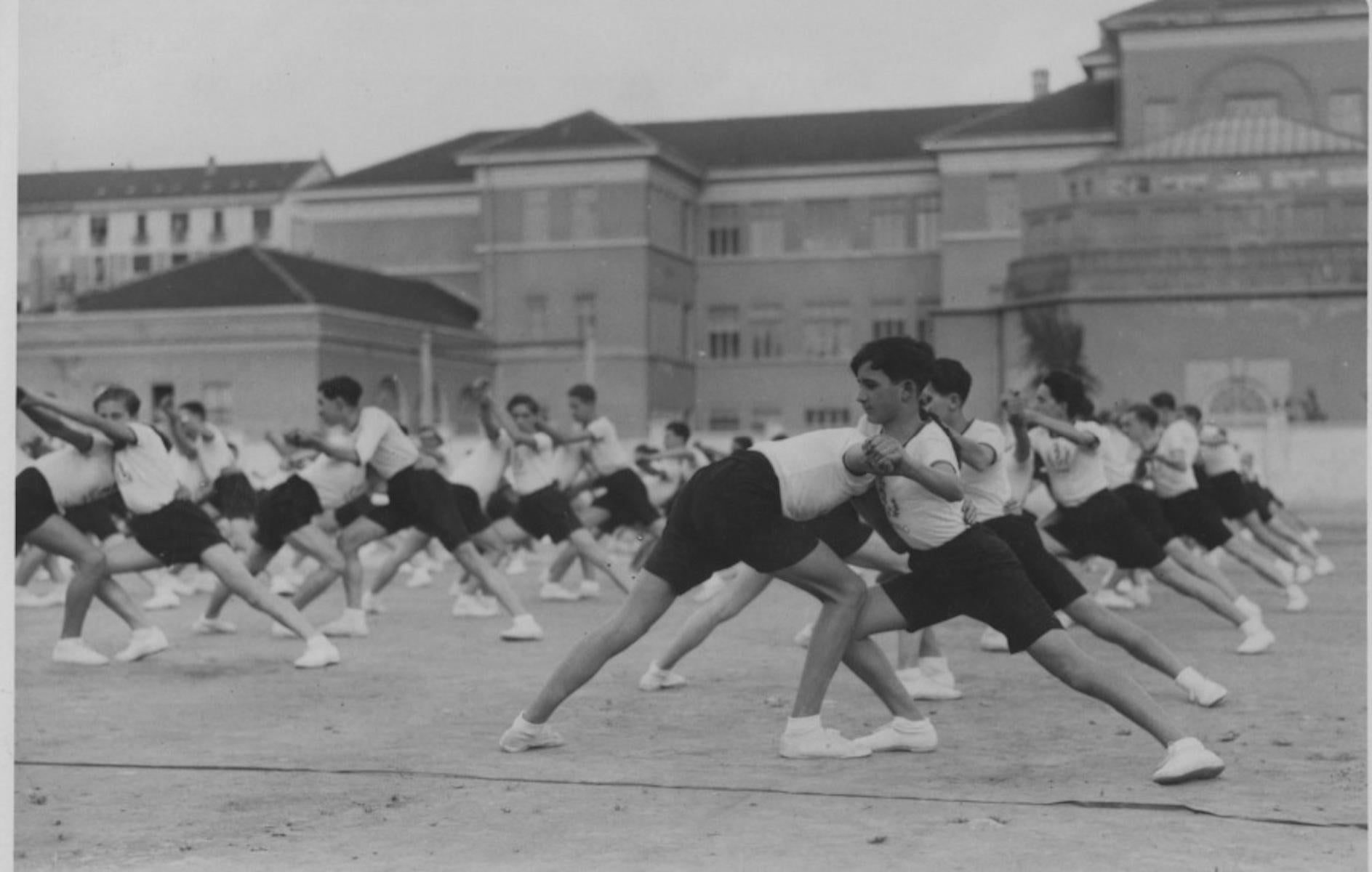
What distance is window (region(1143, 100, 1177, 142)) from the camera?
55.6 m

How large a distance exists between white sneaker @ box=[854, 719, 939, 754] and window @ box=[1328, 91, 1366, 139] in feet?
162

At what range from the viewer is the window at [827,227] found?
63500mm

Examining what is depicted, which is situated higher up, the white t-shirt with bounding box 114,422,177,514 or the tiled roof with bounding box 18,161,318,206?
the tiled roof with bounding box 18,161,318,206

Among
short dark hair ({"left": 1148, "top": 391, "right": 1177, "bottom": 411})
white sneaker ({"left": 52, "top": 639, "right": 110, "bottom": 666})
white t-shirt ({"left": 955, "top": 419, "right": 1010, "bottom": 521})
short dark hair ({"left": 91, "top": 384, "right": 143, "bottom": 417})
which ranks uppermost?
short dark hair ({"left": 91, "top": 384, "right": 143, "bottom": 417})

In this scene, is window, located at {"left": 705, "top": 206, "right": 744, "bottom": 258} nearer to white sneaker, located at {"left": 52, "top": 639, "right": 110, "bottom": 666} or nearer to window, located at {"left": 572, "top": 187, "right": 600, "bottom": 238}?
window, located at {"left": 572, "top": 187, "right": 600, "bottom": 238}

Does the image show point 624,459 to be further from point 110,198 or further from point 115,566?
point 110,198

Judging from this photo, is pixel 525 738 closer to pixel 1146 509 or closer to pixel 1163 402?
pixel 1146 509

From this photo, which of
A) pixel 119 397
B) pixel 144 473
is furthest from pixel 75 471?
pixel 119 397

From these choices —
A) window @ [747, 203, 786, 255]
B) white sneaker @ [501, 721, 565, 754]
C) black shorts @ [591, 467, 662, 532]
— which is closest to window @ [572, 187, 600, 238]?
window @ [747, 203, 786, 255]

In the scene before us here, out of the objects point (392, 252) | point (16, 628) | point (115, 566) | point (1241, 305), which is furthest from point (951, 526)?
point (392, 252)

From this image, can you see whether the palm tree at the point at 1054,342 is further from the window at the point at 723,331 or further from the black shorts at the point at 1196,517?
the black shorts at the point at 1196,517

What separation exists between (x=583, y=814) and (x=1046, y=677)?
14.9 ft

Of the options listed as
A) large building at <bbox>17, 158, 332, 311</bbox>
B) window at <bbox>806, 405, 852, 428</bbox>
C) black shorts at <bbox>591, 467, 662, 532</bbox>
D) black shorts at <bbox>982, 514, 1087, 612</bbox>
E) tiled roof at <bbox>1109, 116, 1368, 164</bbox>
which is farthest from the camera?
large building at <bbox>17, 158, 332, 311</bbox>

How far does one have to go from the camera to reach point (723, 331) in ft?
214
